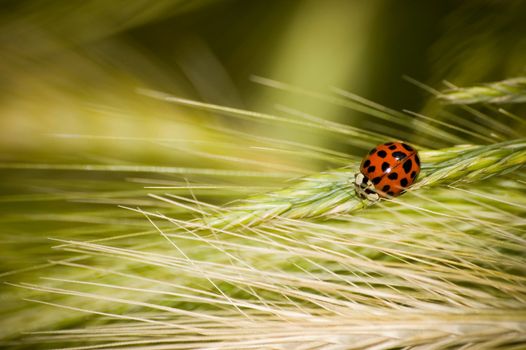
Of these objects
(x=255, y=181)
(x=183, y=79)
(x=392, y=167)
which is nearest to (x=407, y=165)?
(x=392, y=167)

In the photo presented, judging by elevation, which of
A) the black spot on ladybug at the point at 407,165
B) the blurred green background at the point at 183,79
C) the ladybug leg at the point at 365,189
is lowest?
the ladybug leg at the point at 365,189

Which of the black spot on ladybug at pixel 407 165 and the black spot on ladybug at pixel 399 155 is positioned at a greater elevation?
the black spot on ladybug at pixel 399 155

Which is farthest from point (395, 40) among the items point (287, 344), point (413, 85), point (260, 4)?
point (287, 344)

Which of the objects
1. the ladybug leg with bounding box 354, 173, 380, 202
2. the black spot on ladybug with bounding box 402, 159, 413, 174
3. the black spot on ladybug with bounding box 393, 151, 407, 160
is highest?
the black spot on ladybug with bounding box 393, 151, 407, 160

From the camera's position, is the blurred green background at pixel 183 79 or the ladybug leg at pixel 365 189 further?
the blurred green background at pixel 183 79

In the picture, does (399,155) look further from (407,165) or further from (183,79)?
(183,79)

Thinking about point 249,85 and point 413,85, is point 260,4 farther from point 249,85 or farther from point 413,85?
point 413,85
